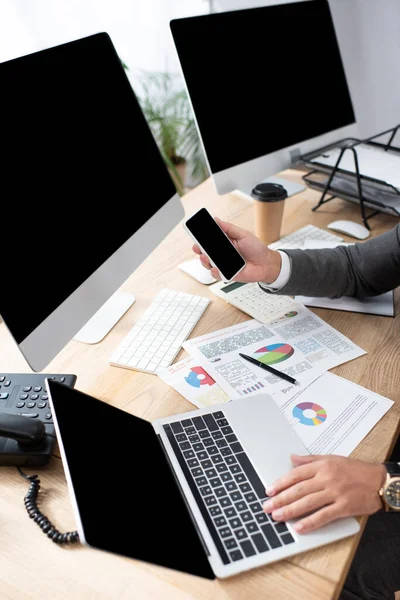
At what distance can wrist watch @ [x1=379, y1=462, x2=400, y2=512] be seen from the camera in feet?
2.31

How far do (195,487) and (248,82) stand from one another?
1.05 m

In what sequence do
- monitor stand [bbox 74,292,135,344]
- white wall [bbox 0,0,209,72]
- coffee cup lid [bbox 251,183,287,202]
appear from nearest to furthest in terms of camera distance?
monitor stand [bbox 74,292,135,344], coffee cup lid [bbox 251,183,287,202], white wall [bbox 0,0,209,72]

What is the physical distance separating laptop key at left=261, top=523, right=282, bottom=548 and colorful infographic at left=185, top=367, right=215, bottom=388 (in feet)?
0.93

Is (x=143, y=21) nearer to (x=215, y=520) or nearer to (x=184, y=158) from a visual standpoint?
(x=184, y=158)

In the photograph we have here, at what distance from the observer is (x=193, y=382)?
884 millimetres

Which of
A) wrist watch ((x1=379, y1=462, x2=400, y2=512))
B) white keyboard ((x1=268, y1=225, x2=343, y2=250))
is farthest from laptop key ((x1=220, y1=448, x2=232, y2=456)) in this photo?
white keyboard ((x1=268, y1=225, x2=343, y2=250))

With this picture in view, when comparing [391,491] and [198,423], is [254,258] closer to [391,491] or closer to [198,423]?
[198,423]

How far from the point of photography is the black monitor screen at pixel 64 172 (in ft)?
2.45

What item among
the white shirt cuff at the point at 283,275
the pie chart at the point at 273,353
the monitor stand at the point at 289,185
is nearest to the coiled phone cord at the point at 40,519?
the pie chart at the point at 273,353

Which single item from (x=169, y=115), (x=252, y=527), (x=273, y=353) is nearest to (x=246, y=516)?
(x=252, y=527)

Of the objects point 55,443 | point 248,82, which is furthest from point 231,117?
point 55,443

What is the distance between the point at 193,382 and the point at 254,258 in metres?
0.31

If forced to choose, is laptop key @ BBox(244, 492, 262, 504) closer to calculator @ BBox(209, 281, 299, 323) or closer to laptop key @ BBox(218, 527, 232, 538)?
laptop key @ BBox(218, 527, 232, 538)

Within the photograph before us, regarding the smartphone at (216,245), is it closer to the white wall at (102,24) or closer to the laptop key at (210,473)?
the laptop key at (210,473)
